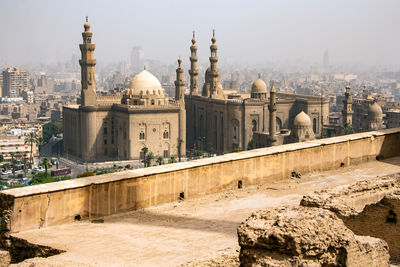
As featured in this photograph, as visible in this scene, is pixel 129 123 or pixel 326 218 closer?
pixel 326 218

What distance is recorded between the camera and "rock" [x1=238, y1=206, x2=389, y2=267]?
10.9 feet

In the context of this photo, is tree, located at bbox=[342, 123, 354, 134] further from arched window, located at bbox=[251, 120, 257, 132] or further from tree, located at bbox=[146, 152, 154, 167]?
tree, located at bbox=[146, 152, 154, 167]

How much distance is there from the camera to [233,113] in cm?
4353

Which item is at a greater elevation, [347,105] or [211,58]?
[211,58]

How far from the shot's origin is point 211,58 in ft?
149

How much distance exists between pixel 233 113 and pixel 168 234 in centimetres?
3907

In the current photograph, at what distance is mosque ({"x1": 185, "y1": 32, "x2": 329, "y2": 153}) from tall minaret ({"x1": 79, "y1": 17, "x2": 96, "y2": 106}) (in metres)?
7.63

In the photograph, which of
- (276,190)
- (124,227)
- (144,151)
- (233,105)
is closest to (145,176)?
(124,227)

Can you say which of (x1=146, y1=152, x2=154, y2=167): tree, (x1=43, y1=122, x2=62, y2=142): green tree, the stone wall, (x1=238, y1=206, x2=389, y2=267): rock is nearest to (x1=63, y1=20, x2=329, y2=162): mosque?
(x1=146, y1=152, x2=154, y2=167): tree

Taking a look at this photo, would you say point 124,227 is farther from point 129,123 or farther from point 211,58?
point 211,58

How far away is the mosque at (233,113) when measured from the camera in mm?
43625

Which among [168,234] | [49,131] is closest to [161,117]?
[49,131]

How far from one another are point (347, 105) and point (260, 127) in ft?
19.1

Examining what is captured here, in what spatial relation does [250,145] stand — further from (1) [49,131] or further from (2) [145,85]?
(1) [49,131]
